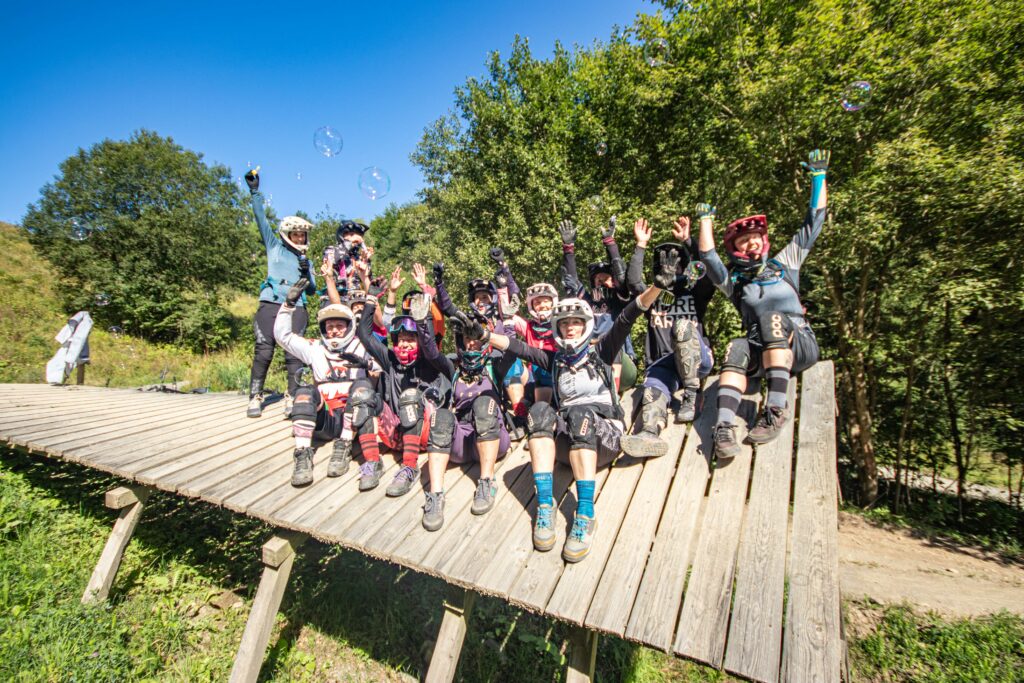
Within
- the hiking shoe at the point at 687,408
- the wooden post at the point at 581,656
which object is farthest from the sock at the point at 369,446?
the hiking shoe at the point at 687,408

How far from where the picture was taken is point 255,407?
6590 mm

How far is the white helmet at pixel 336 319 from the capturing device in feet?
15.4

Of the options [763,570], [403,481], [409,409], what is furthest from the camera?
[409,409]

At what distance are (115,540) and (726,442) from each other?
286 inches

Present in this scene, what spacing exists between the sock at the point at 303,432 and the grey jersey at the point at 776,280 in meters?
4.77

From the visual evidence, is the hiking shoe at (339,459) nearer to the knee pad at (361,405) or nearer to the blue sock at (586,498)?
the knee pad at (361,405)

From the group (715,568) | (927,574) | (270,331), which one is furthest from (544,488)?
(927,574)

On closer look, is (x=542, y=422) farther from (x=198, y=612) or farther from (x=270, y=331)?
(x=198, y=612)

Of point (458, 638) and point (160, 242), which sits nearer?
point (458, 638)

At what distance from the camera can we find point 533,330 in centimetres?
494

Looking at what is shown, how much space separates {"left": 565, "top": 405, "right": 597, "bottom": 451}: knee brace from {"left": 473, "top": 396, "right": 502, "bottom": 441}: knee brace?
2.60ft

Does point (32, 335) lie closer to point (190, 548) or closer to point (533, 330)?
point (190, 548)

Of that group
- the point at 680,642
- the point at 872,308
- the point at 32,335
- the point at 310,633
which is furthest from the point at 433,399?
the point at 32,335

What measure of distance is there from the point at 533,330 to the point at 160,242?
25.8 metres
